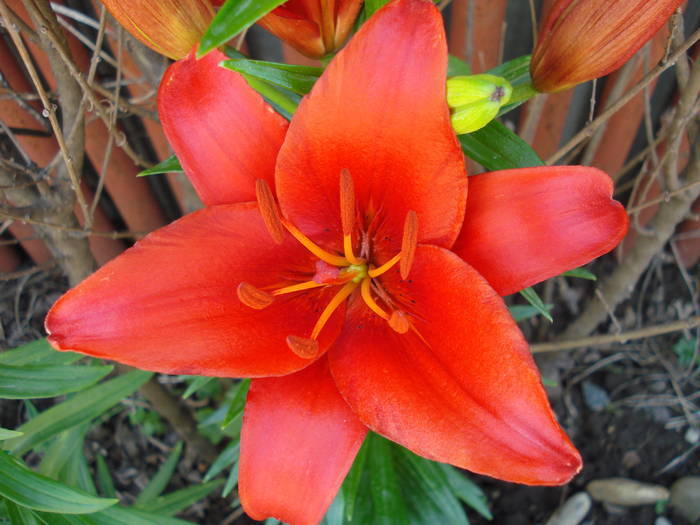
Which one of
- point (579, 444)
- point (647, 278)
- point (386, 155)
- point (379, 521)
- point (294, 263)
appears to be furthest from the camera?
point (647, 278)

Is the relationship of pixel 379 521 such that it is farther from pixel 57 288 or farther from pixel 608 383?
pixel 57 288

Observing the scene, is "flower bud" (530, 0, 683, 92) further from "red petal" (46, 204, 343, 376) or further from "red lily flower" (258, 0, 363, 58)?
"red petal" (46, 204, 343, 376)

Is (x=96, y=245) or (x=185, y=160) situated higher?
(x=185, y=160)

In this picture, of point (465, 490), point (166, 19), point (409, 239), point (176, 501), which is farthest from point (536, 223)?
point (176, 501)

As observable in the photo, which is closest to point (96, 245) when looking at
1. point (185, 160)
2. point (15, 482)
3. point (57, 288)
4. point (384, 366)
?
point (57, 288)

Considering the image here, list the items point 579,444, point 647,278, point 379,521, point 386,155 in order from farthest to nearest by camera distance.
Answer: point 647,278
point 579,444
point 379,521
point 386,155

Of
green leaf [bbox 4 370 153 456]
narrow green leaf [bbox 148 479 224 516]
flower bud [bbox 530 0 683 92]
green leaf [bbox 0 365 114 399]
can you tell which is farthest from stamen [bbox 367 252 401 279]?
narrow green leaf [bbox 148 479 224 516]

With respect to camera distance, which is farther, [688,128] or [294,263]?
[688,128]
